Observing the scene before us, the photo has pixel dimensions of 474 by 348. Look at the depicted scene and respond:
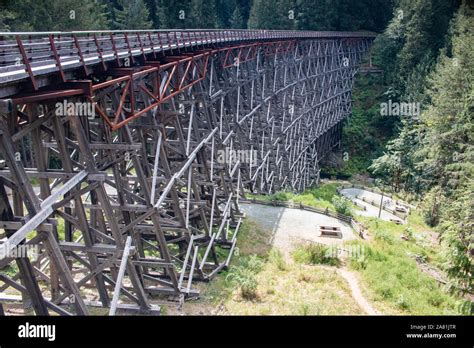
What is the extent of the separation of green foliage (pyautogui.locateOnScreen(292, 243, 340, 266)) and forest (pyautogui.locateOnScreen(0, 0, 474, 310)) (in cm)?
436

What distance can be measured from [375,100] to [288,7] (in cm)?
1670

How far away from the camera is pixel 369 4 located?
58281 mm

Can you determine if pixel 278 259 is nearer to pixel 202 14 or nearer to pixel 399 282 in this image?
pixel 399 282

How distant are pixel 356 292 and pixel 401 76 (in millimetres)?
36777

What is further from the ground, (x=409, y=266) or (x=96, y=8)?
(x=96, y=8)

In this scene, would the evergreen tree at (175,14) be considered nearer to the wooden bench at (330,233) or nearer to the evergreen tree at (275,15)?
the evergreen tree at (275,15)

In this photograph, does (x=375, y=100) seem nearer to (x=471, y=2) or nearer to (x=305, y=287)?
(x=471, y=2)

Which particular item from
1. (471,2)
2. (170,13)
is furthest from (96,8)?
(471,2)

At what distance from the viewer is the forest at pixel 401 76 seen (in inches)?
969

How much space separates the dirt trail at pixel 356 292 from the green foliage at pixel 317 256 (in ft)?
2.07

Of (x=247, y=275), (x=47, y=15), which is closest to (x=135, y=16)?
(x=47, y=15)

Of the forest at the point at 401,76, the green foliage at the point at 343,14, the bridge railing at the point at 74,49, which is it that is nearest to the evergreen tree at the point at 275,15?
the forest at the point at 401,76

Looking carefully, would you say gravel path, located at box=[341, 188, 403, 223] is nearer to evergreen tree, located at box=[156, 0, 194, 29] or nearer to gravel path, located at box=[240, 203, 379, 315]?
gravel path, located at box=[240, 203, 379, 315]

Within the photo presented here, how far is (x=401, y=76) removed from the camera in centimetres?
4550
